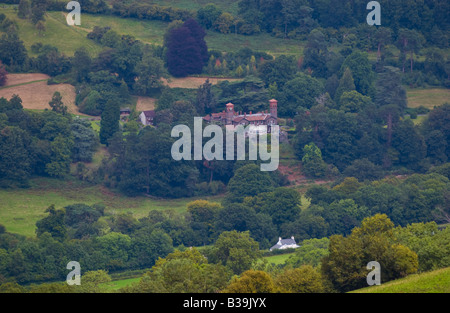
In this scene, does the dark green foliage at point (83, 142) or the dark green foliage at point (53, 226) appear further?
the dark green foliage at point (83, 142)

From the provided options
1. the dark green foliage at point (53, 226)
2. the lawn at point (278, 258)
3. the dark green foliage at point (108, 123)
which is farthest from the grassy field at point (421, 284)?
the dark green foliage at point (108, 123)

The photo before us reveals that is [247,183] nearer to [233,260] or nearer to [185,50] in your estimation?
[233,260]

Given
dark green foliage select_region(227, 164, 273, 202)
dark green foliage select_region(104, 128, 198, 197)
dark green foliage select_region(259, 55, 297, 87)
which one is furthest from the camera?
dark green foliage select_region(259, 55, 297, 87)

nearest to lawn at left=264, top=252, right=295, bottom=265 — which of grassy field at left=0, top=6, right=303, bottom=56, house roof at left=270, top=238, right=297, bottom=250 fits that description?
house roof at left=270, top=238, right=297, bottom=250

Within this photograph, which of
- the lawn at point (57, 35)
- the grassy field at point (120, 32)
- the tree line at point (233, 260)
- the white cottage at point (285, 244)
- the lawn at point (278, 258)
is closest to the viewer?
the tree line at point (233, 260)

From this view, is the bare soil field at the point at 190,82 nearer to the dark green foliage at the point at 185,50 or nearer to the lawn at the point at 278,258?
the dark green foliage at the point at 185,50

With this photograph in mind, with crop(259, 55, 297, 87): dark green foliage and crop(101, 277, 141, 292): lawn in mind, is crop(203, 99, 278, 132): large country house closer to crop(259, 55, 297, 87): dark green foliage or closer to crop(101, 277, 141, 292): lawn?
crop(259, 55, 297, 87): dark green foliage

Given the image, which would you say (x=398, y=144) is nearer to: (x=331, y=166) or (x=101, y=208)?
(x=331, y=166)
